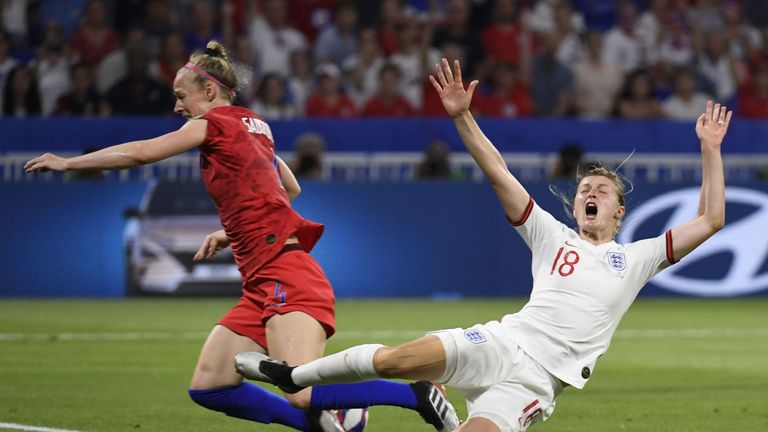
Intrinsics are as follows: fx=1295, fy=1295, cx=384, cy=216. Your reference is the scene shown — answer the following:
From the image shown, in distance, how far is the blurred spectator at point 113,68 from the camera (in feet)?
55.4

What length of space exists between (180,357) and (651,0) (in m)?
12.5

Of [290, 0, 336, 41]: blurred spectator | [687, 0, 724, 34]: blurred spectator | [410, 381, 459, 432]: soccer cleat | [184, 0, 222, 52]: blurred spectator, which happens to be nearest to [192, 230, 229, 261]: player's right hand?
[410, 381, 459, 432]: soccer cleat

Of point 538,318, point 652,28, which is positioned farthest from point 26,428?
point 652,28

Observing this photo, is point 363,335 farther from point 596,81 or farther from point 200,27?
point 596,81

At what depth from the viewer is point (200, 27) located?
58.6 ft

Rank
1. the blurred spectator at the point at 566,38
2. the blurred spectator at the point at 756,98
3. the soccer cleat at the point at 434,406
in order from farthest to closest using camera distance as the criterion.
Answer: the blurred spectator at the point at 566,38, the blurred spectator at the point at 756,98, the soccer cleat at the point at 434,406

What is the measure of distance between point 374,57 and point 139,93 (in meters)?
3.32

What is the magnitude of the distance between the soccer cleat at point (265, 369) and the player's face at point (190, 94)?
1317 millimetres

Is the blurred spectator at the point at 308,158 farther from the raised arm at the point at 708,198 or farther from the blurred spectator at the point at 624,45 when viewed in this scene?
the raised arm at the point at 708,198

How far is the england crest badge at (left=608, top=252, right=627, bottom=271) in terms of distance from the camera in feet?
20.2

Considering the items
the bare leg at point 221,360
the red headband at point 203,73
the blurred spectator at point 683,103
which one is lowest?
the blurred spectator at point 683,103

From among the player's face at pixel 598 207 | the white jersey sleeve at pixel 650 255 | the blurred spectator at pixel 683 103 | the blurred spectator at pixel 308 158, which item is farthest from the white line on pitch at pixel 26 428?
the blurred spectator at pixel 683 103

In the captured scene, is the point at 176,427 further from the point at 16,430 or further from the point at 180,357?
the point at 180,357

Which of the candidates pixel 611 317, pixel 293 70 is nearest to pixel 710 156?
pixel 611 317
